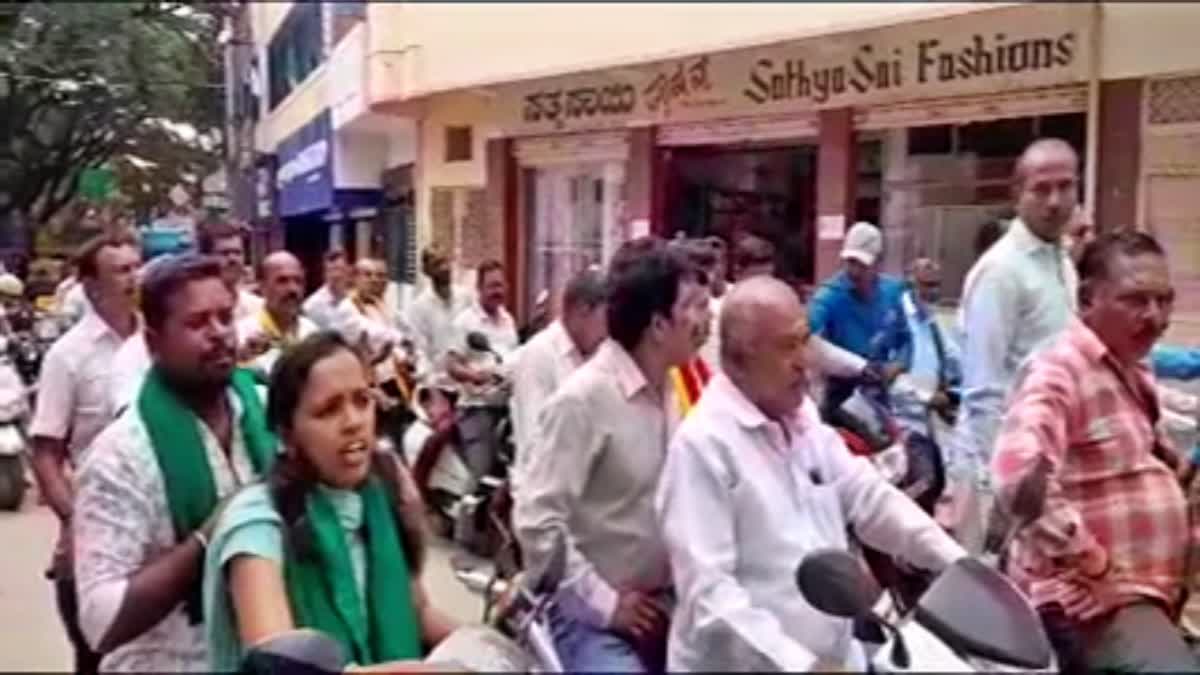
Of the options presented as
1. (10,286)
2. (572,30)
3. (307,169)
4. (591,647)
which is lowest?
(591,647)

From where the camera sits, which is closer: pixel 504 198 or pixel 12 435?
pixel 12 435

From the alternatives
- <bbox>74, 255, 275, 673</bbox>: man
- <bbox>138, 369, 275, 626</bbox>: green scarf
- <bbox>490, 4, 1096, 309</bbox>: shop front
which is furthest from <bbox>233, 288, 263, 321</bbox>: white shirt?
<bbox>490, 4, 1096, 309</bbox>: shop front

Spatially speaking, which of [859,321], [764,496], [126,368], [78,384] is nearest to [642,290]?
[764,496]

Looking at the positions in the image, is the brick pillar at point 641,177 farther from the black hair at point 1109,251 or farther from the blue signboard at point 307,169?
the black hair at point 1109,251

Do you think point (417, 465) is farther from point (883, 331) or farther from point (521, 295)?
point (521, 295)

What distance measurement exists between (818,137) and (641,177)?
1.01m

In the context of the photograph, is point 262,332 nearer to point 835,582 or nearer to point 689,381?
point 689,381

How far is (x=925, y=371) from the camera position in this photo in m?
6.55

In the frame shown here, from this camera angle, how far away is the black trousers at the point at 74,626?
2645 millimetres

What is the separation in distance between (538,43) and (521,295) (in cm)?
143

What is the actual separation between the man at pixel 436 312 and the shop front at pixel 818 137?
2.50 ft

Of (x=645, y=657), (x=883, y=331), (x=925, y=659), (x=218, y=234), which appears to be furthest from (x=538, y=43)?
(x=925, y=659)

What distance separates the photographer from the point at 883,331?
6.73 metres

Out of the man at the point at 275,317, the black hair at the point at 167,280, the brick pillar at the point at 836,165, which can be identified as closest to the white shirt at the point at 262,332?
the man at the point at 275,317
